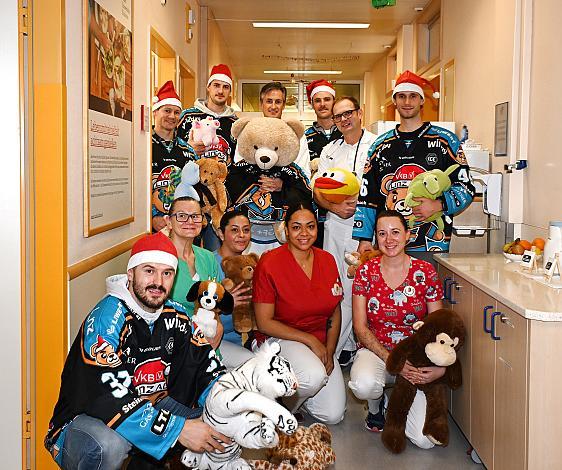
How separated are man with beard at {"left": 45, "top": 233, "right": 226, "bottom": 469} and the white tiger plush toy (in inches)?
3.4

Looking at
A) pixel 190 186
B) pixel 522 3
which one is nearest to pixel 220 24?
pixel 522 3

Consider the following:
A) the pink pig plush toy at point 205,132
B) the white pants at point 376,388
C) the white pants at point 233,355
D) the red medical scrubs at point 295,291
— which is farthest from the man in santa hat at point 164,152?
the white pants at point 376,388

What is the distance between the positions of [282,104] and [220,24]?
15.0ft

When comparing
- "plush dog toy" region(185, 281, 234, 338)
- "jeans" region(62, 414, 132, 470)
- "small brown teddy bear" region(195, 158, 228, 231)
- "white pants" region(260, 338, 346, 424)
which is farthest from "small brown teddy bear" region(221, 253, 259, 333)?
"jeans" region(62, 414, 132, 470)

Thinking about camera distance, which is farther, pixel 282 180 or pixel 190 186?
pixel 282 180

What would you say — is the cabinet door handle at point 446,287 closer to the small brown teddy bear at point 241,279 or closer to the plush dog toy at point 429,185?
the plush dog toy at point 429,185

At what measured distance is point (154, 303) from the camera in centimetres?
226

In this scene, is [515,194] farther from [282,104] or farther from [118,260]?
[118,260]

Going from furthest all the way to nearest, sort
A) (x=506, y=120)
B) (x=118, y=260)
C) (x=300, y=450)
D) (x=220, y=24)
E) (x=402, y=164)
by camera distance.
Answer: (x=220, y=24) < (x=506, y=120) < (x=402, y=164) < (x=118, y=260) < (x=300, y=450)

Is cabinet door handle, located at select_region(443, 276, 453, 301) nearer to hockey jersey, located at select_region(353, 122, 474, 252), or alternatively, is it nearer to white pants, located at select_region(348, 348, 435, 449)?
hockey jersey, located at select_region(353, 122, 474, 252)

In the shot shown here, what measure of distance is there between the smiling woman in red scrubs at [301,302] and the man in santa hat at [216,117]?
1.12 metres

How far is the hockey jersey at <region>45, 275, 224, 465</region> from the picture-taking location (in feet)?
7.03

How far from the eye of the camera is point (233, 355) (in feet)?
11.0

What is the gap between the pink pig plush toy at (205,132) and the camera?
446 cm
